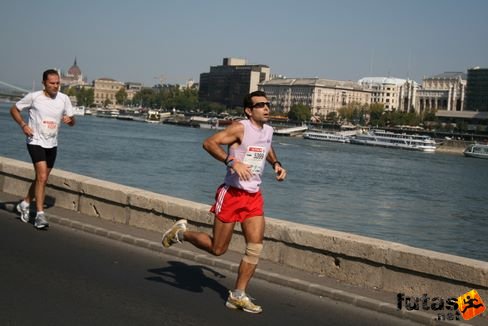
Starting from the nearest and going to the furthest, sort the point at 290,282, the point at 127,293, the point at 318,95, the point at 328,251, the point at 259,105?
the point at 259,105 < the point at 127,293 < the point at 290,282 < the point at 328,251 < the point at 318,95

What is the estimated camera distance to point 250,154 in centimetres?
551

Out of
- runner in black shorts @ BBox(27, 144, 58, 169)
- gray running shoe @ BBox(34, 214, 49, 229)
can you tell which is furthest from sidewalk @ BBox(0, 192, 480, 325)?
runner in black shorts @ BBox(27, 144, 58, 169)

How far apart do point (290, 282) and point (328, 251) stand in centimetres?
50

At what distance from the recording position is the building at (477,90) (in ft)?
559

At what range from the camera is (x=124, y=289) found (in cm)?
578

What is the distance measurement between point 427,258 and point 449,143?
114 meters

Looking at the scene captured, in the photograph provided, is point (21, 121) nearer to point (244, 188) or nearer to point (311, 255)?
point (311, 255)

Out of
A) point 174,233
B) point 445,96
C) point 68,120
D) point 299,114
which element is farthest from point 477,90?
point 174,233

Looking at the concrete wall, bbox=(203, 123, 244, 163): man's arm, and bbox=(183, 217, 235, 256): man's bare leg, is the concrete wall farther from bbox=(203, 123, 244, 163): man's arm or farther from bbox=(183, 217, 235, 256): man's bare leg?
bbox=(203, 123, 244, 163): man's arm

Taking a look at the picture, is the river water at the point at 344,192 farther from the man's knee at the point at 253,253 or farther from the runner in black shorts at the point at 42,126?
the man's knee at the point at 253,253

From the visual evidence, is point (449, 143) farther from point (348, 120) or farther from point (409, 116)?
point (348, 120)

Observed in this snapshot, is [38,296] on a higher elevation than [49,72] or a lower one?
lower

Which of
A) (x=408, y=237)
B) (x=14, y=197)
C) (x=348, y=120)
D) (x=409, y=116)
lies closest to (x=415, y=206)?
(x=408, y=237)

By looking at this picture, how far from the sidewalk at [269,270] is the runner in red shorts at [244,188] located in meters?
0.93
